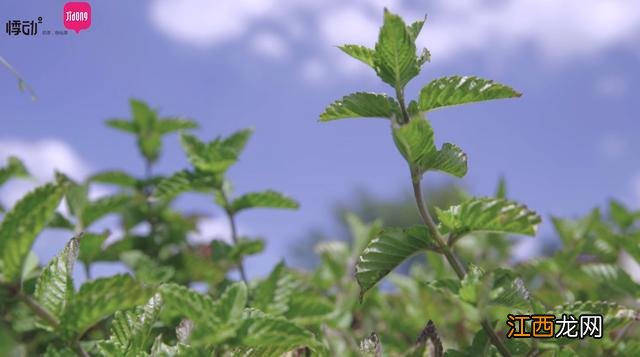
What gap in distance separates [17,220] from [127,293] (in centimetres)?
11

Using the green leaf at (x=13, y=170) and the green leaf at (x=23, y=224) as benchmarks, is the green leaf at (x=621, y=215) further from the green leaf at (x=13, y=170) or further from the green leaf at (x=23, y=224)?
the green leaf at (x=23, y=224)

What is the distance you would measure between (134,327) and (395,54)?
0.43 metres

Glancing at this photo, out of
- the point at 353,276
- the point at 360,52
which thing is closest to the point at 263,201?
the point at 353,276

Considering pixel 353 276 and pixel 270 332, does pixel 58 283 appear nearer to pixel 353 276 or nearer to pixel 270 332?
pixel 270 332

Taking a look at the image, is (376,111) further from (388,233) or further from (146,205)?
(146,205)

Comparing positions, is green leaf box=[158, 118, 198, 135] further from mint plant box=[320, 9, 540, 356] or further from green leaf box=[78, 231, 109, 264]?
mint plant box=[320, 9, 540, 356]

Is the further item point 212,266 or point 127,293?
point 212,266

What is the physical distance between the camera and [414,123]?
826 millimetres

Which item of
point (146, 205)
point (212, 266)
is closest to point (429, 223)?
point (212, 266)

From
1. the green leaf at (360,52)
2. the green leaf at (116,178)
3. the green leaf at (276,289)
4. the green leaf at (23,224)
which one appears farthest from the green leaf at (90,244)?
the green leaf at (23,224)

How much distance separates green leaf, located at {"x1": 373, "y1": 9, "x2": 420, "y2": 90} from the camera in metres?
0.88

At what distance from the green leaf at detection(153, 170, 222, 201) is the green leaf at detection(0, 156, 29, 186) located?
0.35 metres

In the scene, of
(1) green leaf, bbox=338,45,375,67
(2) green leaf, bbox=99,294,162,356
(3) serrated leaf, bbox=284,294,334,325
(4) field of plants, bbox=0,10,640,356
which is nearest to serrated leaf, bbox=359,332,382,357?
(4) field of plants, bbox=0,10,640,356

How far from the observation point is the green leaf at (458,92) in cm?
93
